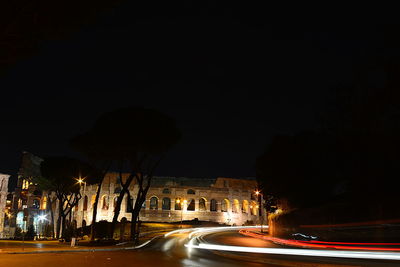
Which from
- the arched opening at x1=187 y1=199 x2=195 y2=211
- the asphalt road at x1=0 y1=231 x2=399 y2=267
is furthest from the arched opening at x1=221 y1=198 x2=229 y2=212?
the asphalt road at x1=0 y1=231 x2=399 y2=267

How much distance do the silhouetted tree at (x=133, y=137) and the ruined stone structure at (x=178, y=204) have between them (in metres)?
40.9

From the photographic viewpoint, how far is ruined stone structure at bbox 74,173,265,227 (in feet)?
253

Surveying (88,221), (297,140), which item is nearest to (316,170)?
(297,140)

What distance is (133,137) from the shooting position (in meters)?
34.6

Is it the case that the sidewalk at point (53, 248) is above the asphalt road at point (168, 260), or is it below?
below

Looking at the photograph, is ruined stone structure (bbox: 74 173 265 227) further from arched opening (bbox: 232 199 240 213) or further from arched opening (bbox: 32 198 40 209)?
arched opening (bbox: 32 198 40 209)

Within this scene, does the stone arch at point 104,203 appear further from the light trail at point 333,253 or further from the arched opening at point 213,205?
the light trail at point 333,253

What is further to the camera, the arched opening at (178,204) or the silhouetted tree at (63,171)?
the arched opening at (178,204)

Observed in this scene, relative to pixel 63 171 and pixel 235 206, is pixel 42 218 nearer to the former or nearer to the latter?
pixel 63 171

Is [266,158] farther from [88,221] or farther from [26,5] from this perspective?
[88,221]

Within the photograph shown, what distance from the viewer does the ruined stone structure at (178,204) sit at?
77.2m

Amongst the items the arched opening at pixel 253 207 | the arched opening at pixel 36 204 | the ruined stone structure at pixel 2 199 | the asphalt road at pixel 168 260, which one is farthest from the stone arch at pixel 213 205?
the asphalt road at pixel 168 260

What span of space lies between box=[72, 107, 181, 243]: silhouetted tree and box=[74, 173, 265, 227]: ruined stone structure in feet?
134

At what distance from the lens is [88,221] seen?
78.2 metres
